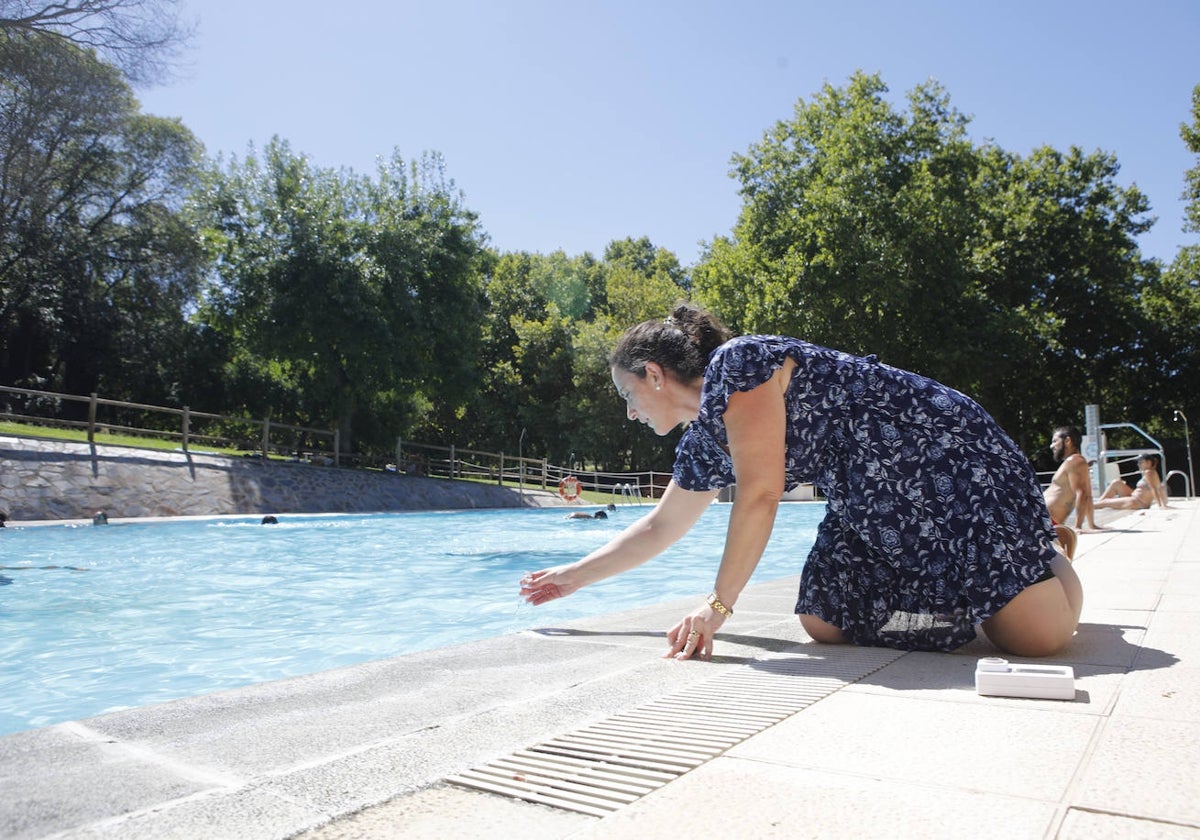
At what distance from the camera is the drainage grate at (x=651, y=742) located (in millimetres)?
1628

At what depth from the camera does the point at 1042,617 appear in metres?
2.79

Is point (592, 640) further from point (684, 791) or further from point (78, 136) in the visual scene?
point (78, 136)

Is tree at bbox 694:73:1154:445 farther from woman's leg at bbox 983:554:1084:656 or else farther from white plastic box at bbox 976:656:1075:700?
white plastic box at bbox 976:656:1075:700

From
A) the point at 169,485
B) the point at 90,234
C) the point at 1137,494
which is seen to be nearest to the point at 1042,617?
the point at 1137,494

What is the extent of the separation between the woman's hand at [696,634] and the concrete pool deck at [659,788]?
0.08m

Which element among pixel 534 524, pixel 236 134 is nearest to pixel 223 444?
pixel 236 134

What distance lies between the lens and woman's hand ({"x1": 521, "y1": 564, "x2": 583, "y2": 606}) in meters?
3.32

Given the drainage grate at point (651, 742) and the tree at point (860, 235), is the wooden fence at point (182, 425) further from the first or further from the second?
the drainage grate at point (651, 742)

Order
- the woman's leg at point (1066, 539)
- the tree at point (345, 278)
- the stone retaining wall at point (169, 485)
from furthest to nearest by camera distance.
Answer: the tree at point (345, 278) < the stone retaining wall at point (169, 485) < the woman's leg at point (1066, 539)

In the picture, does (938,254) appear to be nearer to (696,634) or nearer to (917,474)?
(917,474)

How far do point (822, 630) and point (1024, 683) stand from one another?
105 cm

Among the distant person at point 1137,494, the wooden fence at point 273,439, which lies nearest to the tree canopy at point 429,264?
the wooden fence at point 273,439

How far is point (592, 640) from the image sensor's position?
3555 millimetres

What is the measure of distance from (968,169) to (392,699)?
35.3 meters
